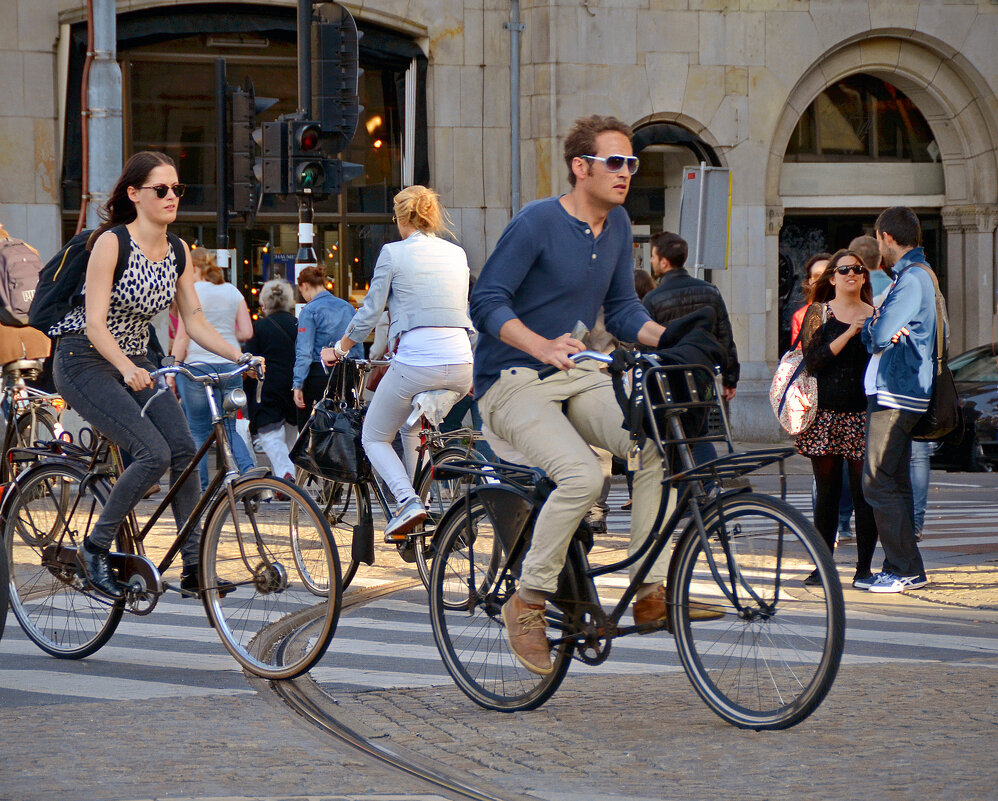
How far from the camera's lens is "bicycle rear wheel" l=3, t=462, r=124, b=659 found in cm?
626

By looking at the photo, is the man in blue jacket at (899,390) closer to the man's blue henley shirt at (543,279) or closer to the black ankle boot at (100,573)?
the man's blue henley shirt at (543,279)

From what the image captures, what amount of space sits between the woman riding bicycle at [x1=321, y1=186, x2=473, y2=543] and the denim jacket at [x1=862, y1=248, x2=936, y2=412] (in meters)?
2.09

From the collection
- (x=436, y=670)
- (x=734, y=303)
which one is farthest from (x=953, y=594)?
(x=734, y=303)

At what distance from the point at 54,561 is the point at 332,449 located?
1.49m

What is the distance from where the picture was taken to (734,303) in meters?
20.1

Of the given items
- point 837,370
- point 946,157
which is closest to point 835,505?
point 837,370

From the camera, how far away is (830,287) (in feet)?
29.0

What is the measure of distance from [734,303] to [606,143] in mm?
15085

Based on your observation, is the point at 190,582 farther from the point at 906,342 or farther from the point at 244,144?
the point at 244,144

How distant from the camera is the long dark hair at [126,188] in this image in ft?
20.3

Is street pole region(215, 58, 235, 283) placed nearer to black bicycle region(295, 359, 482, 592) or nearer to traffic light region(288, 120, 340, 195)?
traffic light region(288, 120, 340, 195)

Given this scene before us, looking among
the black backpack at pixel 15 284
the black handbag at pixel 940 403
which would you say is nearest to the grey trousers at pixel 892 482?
the black handbag at pixel 940 403

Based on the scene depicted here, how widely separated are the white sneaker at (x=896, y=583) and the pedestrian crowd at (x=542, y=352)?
1 centimetres

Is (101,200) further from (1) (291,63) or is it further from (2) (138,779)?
(2) (138,779)
